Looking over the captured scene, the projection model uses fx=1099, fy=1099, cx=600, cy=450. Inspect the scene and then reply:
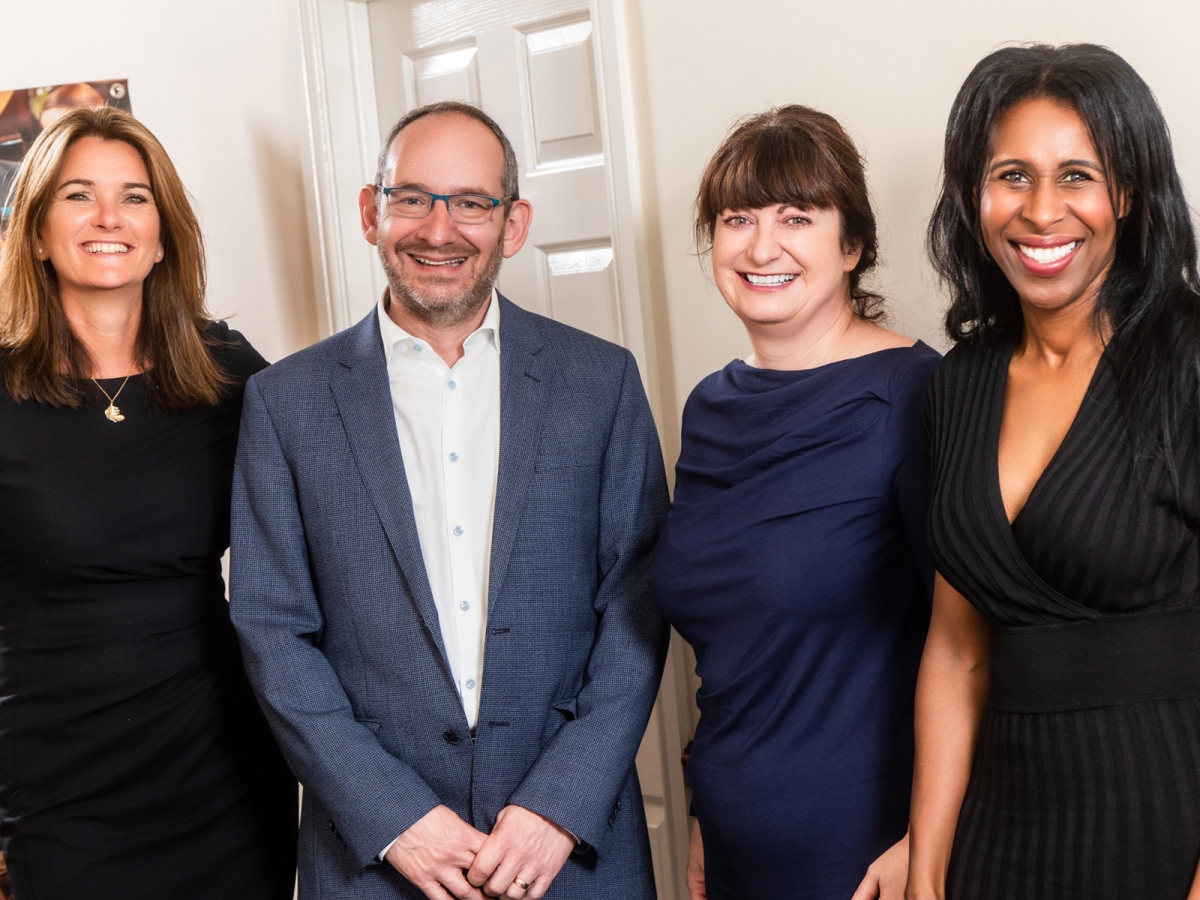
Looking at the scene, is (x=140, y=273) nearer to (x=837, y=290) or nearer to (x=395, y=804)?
(x=395, y=804)

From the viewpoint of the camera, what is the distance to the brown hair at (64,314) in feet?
6.47

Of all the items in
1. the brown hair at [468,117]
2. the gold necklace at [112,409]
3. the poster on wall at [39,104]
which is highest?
the poster on wall at [39,104]

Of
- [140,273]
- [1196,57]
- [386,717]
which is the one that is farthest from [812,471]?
[140,273]

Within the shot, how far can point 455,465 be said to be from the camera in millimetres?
1781

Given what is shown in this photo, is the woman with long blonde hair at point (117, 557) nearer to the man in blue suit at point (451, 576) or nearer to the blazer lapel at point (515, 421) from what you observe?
the man in blue suit at point (451, 576)

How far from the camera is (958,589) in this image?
1382mm

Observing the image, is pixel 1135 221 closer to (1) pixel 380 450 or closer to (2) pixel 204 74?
(1) pixel 380 450

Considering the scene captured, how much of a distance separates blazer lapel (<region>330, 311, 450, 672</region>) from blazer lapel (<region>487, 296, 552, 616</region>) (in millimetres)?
114

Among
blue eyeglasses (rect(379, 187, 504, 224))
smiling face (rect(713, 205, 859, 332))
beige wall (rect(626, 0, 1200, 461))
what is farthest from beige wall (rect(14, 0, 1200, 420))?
blue eyeglasses (rect(379, 187, 504, 224))

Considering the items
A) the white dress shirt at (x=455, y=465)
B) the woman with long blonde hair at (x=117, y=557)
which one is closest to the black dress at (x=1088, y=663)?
the white dress shirt at (x=455, y=465)

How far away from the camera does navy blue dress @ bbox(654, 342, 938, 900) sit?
1.56m

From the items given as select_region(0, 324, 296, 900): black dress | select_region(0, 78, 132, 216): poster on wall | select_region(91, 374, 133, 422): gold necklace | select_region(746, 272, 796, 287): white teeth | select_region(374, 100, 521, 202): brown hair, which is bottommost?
select_region(0, 324, 296, 900): black dress

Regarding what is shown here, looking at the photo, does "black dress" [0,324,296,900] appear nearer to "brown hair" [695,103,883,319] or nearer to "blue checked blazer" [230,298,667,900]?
"blue checked blazer" [230,298,667,900]

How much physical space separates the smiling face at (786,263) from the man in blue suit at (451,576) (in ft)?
0.98
